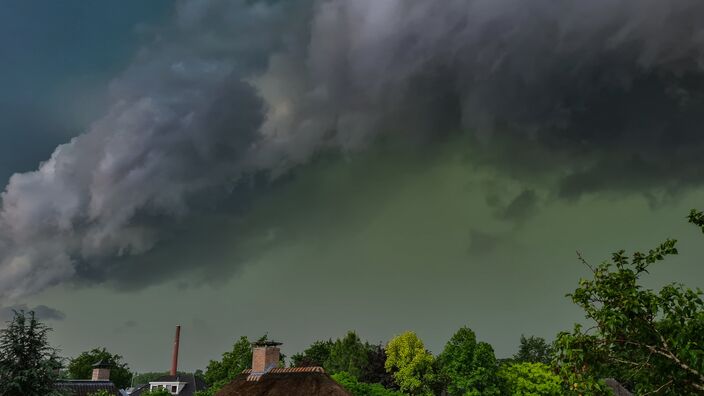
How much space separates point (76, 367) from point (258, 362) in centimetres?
7481

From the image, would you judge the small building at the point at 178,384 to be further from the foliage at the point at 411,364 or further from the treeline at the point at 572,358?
the foliage at the point at 411,364

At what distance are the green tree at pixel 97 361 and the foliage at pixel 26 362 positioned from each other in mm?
72622

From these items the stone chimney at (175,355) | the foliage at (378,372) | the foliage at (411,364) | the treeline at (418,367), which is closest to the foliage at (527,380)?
the treeline at (418,367)

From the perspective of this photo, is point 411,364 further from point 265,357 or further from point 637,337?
point 637,337

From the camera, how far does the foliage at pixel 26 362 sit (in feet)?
92.9

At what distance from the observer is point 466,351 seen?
5594 centimetres

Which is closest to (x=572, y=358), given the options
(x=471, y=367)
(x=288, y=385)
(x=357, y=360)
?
(x=288, y=385)

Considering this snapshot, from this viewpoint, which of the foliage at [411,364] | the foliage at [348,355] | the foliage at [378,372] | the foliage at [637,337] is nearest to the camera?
the foliage at [637,337]

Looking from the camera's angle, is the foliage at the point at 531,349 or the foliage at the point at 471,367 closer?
the foliage at the point at 471,367

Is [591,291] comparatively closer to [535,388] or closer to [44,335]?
[44,335]

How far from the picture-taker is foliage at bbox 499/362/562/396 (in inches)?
2120

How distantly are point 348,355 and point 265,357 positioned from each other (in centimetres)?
4710

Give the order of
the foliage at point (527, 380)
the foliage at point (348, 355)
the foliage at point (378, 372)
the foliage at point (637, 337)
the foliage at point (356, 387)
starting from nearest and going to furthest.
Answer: the foliage at point (637, 337)
the foliage at point (356, 387)
the foliage at point (527, 380)
the foliage at point (378, 372)
the foliage at point (348, 355)

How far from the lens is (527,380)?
181ft
